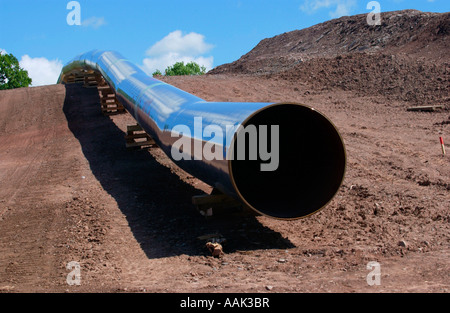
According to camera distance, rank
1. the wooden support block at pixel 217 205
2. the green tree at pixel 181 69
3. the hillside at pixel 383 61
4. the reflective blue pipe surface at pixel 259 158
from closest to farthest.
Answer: the reflective blue pipe surface at pixel 259 158 → the wooden support block at pixel 217 205 → the hillside at pixel 383 61 → the green tree at pixel 181 69

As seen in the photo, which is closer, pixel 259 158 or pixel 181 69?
pixel 259 158

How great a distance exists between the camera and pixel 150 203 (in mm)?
8633

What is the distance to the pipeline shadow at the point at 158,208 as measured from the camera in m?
6.72

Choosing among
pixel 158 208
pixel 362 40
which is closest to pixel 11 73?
pixel 362 40

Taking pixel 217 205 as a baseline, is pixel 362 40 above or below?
above

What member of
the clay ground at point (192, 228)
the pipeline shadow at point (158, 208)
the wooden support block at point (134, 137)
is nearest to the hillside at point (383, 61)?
the clay ground at point (192, 228)

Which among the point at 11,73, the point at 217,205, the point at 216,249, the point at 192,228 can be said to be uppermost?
the point at 11,73

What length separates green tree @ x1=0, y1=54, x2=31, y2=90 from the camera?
6272cm

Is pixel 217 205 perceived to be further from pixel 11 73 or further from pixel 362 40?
pixel 11 73

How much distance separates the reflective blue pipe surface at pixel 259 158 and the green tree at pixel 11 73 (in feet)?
201

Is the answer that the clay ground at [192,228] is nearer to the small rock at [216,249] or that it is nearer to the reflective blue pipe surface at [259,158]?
the small rock at [216,249]

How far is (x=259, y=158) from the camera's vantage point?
8211 millimetres

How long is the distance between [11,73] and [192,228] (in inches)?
2552

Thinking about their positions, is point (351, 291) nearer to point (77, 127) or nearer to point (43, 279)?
point (43, 279)
